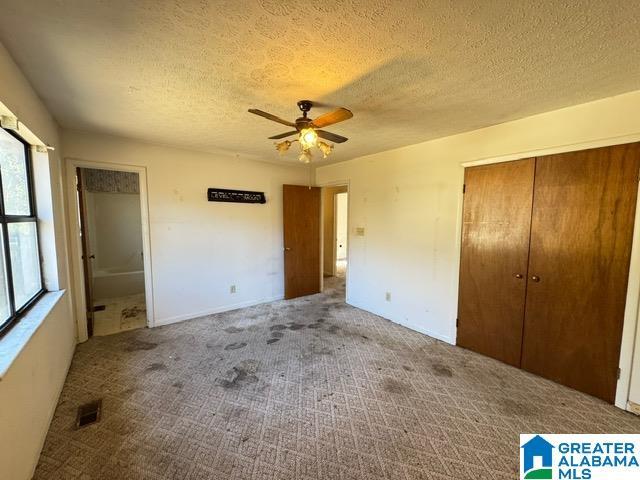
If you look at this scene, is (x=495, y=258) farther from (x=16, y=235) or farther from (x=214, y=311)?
(x=16, y=235)

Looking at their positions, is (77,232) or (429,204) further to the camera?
(429,204)

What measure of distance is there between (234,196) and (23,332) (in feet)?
8.92

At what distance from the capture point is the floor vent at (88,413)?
6.03 ft

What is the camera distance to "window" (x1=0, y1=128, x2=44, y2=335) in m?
1.61

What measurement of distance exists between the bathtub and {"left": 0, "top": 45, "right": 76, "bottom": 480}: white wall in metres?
2.23

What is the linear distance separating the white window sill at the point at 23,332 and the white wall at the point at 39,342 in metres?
0.03

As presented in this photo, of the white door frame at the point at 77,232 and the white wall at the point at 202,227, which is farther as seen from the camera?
the white wall at the point at 202,227

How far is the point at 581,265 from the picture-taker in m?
2.18

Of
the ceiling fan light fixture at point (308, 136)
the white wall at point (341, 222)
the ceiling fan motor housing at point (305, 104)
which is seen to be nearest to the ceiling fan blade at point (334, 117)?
the ceiling fan light fixture at point (308, 136)

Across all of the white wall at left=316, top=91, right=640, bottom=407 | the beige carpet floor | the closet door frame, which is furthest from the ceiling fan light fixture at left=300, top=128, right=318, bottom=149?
the closet door frame

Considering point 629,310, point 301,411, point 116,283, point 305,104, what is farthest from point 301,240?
point 629,310

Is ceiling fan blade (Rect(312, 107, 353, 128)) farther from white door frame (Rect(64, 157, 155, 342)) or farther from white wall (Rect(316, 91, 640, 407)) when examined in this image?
white door frame (Rect(64, 157, 155, 342))

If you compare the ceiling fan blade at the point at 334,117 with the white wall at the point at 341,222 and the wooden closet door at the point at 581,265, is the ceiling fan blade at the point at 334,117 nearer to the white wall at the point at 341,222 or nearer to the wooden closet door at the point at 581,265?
the wooden closet door at the point at 581,265

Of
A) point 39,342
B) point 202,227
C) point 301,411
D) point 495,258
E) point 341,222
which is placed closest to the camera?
point 39,342
